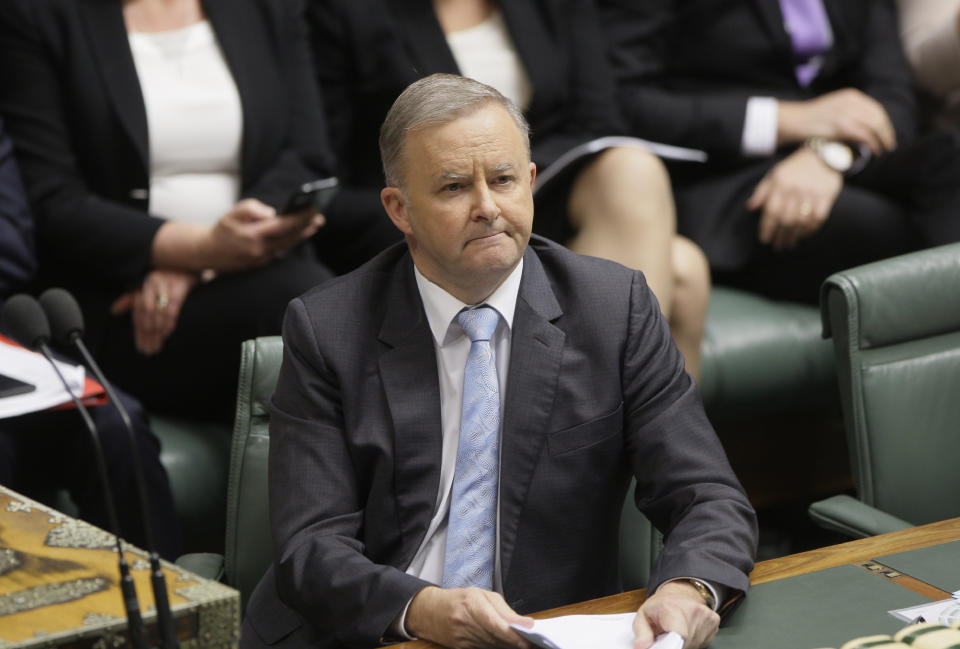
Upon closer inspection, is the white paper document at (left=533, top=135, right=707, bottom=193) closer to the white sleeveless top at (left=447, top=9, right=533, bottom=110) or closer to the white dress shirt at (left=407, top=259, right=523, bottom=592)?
the white sleeveless top at (left=447, top=9, right=533, bottom=110)

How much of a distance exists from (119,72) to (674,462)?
1.51 m

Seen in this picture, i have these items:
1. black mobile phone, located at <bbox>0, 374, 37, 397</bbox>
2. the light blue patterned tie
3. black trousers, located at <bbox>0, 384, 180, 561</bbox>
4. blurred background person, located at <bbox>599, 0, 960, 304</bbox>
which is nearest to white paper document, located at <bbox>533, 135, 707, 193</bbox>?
blurred background person, located at <bbox>599, 0, 960, 304</bbox>

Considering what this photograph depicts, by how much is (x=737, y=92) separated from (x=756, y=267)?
0.46 meters

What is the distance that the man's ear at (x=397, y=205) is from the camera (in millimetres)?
1602

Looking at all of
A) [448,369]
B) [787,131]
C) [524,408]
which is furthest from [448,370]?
[787,131]

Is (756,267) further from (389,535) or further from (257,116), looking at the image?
(389,535)

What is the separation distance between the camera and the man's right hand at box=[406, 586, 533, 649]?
50.3 inches

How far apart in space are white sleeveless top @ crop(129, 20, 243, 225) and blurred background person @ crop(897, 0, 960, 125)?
1764mm

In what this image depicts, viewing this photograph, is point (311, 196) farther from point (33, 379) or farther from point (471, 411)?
point (471, 411)

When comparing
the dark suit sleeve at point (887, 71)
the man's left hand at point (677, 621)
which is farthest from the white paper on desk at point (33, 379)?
the dark suit sleeve at point (887, 71)

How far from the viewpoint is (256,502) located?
5.83 feet

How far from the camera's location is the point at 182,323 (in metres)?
2.47

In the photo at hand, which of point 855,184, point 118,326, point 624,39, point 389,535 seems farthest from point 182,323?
point 855,184

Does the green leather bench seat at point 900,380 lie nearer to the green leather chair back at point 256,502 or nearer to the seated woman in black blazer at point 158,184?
the green leather chair back at point 256,502
